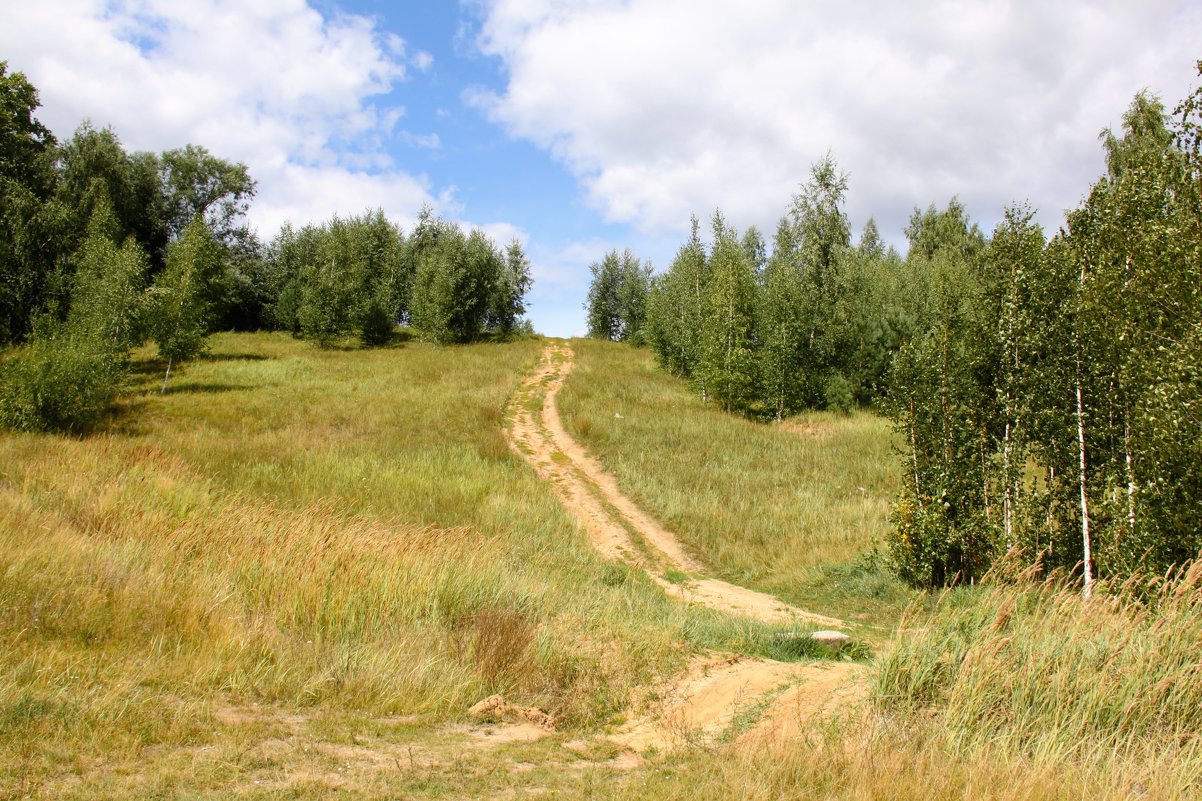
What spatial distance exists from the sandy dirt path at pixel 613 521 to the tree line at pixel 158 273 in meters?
15.8

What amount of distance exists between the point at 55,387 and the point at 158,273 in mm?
27599

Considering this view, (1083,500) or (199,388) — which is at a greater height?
(199,388)

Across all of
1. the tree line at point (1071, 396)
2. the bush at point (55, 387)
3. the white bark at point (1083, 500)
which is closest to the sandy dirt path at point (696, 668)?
the tree line at point (1071, 396)

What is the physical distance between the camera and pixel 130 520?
950 cm

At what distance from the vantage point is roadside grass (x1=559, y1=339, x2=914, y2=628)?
1276 centimetres

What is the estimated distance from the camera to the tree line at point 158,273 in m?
24.5

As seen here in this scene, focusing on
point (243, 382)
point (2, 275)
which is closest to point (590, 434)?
point (243, 382)

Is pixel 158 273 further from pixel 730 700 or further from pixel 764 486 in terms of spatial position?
pixel 730 700

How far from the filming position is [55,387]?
21109 mm

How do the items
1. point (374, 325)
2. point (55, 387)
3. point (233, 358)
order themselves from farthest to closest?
point (374, 325) < point (233, 358) < point (55, 387)

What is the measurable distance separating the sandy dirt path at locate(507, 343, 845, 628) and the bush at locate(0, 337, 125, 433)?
14685 millimetres

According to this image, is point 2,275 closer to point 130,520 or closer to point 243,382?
point 243,382

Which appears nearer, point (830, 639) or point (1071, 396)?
point (830, 639)

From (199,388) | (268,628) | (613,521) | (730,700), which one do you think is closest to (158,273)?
(199,388)
